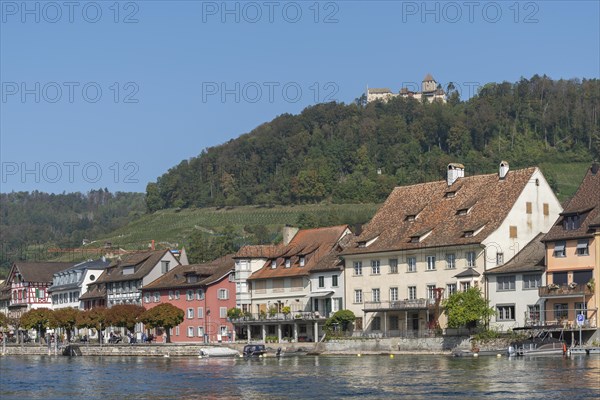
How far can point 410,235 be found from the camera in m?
111

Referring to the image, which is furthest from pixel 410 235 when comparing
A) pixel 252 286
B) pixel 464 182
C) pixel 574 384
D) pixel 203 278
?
pixel 574 384

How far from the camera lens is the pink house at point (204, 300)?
134 m

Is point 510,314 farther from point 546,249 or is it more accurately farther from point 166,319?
point 166,319

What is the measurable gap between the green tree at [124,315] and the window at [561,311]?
51.3 meters

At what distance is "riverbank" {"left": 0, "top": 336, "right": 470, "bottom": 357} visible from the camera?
10100 cm

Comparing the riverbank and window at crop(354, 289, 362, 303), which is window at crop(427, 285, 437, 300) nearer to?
the riverbank

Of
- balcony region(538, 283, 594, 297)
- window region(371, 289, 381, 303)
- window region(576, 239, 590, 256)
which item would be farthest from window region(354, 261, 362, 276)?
window region(576, 239, 590, 256)

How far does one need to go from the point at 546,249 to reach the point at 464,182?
17.4 meters

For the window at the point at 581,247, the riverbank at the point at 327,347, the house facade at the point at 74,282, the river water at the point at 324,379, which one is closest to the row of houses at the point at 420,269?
the window at the point at 581,247

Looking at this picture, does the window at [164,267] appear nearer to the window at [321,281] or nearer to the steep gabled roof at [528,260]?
the window at [321,281]

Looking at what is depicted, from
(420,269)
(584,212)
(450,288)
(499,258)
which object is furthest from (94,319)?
(584,212)

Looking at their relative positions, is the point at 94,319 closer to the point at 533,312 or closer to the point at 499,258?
the point at 499,258

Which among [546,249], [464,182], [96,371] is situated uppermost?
[464,182]

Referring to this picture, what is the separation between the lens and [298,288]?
404 feet
